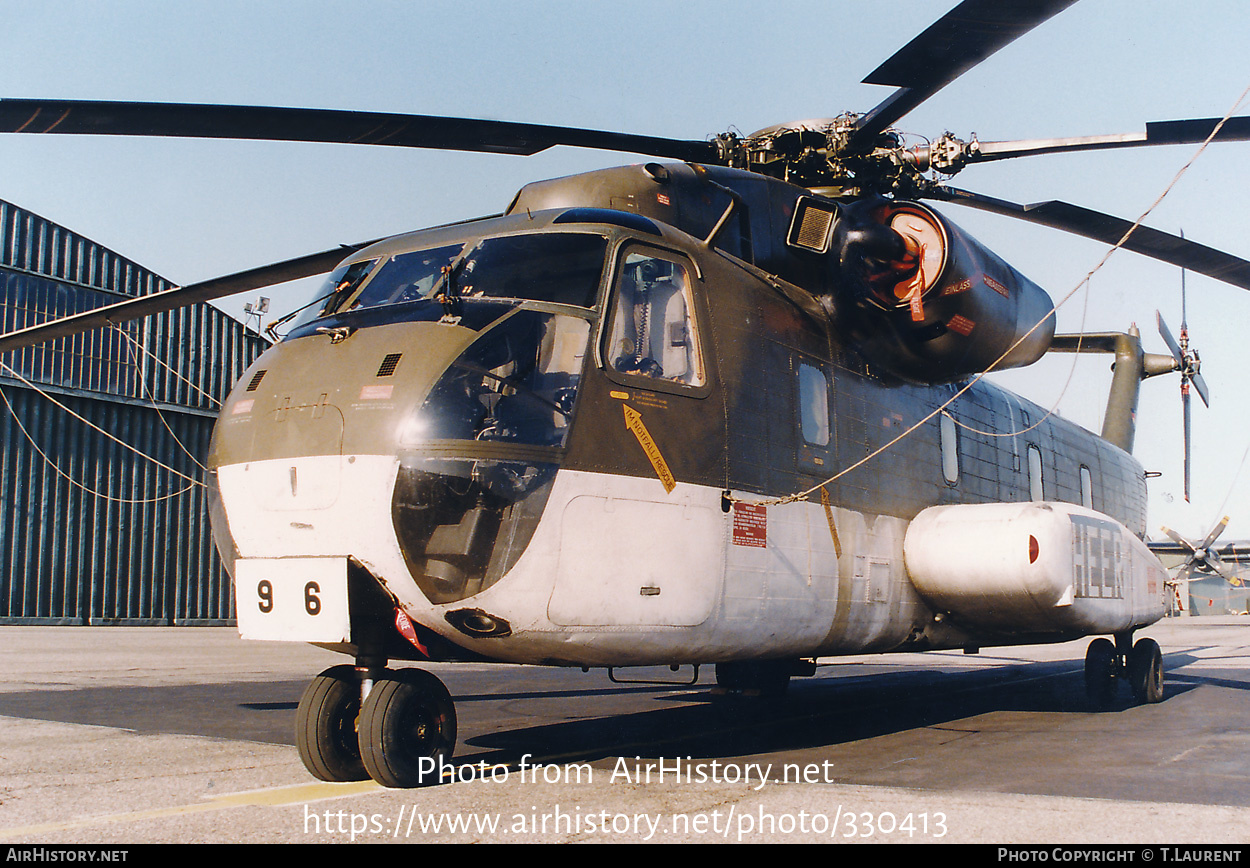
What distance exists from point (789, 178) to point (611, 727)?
5.03 meters

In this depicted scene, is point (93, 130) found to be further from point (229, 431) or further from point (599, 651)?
point (599, 651)

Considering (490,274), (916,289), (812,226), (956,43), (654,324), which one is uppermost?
(956,43)

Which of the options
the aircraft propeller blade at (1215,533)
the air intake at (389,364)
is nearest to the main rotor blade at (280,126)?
the air intake at (389,364)

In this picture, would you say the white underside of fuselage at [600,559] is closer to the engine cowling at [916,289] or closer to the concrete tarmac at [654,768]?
the concrete tarmac at [654,768]

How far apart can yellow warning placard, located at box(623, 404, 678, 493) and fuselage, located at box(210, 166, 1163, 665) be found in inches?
0.7

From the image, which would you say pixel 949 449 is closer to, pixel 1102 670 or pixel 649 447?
pixel 1102 670

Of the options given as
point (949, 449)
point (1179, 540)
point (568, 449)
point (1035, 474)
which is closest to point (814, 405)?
point (949, 449)

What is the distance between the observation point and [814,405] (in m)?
7.82

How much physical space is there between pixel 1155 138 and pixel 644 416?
4002 mm

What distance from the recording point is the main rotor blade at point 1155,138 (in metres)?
6.73

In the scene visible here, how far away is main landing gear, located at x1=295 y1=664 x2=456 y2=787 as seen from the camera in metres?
5.53

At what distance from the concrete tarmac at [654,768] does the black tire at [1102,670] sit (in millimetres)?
289

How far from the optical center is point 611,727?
29.5ft

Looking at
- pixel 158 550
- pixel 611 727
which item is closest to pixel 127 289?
pixel 158 550
